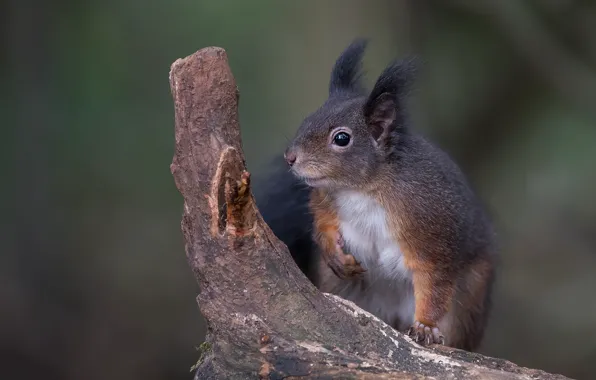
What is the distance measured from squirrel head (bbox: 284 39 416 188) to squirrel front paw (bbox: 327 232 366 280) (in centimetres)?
30

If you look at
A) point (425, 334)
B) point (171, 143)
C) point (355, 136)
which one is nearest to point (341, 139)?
point (355, 136)

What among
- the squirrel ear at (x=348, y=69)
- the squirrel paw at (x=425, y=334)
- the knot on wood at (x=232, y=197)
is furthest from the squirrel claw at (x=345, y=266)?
the knot on wood at (x=232, y=197)

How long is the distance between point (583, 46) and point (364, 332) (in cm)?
327

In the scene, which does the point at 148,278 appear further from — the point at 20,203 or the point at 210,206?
the point at 210,206

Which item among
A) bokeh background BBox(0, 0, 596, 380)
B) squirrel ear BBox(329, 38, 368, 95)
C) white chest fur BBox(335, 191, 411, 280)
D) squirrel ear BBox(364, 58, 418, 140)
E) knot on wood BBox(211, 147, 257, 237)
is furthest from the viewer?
bokeh background BBox(0, 0, 596, 380)

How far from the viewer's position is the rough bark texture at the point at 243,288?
1.97m

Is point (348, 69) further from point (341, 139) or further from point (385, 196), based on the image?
point (385, 196)

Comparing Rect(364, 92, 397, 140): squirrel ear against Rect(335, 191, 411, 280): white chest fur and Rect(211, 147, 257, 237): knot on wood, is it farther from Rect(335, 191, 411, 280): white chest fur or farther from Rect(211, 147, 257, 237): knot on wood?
Rect(211, 147, 257, 237): knot on wood

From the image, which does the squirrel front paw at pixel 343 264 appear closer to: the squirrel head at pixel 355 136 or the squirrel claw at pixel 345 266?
the squirrel claw at pixel 345 266

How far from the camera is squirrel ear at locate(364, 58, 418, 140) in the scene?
97.6 inches

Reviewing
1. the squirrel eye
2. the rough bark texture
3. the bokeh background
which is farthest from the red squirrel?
the bokeh background

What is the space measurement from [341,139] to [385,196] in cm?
25

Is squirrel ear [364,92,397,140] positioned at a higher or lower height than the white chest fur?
higher

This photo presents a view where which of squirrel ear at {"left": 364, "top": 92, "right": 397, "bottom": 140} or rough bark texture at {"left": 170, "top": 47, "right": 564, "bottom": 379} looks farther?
squirrel ear at {"left": 364, "top": 92, "right": 397, "bottom": 140}
